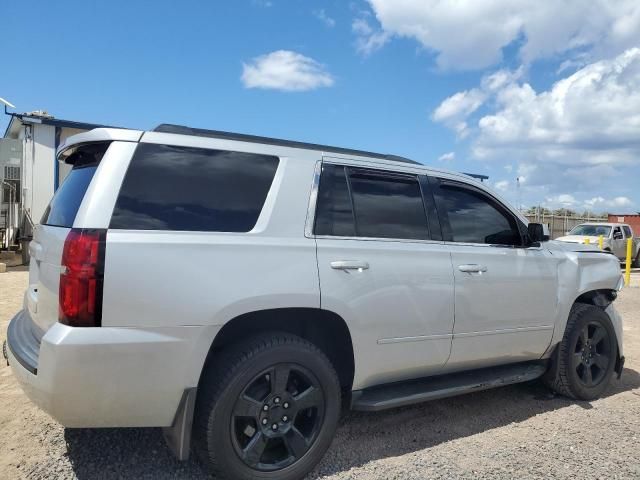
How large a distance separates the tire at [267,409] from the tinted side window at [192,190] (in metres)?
0.73

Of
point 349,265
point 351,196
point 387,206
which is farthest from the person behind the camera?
point 387,206

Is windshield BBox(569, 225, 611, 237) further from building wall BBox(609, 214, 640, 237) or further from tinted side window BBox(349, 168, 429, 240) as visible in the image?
tinted side window BBox(349, 168, 429, 240)

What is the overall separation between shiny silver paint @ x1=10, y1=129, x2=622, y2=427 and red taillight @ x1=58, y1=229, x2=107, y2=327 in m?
0.04

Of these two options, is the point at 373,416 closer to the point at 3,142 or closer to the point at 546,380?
the point at 546,380

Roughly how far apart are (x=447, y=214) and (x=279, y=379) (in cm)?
183

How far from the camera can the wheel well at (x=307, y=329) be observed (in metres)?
2.95

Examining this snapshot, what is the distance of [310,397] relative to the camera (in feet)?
10.1

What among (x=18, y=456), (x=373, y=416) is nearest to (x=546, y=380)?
(x=373, y=416)

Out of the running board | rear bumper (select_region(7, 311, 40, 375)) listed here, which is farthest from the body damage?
rear bumper (select_region(7, 311, 40, 375))

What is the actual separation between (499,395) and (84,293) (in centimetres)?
382

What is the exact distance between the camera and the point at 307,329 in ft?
10.8

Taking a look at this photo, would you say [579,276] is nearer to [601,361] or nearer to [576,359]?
[576,359]

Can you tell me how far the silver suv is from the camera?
2.57m

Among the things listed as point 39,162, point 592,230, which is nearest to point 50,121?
point 39,162
